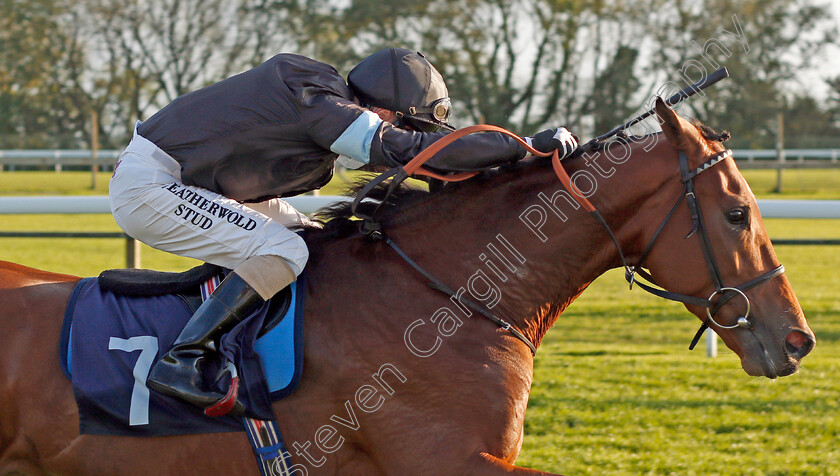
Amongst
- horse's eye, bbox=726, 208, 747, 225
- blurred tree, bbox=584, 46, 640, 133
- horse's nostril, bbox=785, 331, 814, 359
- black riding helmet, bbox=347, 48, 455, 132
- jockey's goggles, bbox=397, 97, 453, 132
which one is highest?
black riding helmet, bbox=347, 48, 455, 132

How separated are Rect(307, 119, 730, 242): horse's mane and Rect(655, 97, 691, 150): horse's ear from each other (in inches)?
5.9

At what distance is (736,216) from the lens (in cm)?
246

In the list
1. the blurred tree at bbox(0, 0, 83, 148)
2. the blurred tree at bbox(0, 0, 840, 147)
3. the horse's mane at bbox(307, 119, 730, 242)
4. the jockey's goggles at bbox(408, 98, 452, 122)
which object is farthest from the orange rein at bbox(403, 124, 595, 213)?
Result: the blurred tree at bbox(0, 0, 83, 148)

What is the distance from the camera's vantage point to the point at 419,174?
255 cm

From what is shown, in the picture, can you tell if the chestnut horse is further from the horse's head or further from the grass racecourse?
the grass racecourse

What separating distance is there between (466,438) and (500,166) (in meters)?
0.93

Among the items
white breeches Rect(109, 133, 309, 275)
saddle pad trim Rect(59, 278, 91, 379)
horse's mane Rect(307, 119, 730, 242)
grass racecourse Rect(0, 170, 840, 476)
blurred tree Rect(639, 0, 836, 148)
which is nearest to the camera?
saddle pad trim Rect(59, 278, 91, 379)

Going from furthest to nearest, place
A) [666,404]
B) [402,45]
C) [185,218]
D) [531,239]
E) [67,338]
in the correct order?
[402,45]
[666,404]
[531,239]
[185,218]
[67,338]

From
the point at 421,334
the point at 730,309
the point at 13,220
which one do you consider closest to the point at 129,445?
the point at 421,334

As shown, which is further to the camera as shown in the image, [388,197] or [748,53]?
[748,53]

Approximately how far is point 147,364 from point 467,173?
1164 mm

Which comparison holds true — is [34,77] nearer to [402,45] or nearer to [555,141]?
[402,45]

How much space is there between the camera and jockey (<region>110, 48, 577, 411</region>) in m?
2.43

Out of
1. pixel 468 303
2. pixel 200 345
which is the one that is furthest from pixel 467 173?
pixel 200 345
